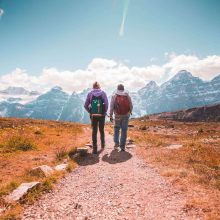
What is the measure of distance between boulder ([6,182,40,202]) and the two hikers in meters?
7.27

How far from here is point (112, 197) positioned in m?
8.60

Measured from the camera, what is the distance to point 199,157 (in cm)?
1423

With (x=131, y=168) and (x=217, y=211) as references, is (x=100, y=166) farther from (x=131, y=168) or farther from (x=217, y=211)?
(x=217, y=211)

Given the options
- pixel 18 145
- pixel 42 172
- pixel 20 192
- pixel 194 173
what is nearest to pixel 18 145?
pixel 18 145

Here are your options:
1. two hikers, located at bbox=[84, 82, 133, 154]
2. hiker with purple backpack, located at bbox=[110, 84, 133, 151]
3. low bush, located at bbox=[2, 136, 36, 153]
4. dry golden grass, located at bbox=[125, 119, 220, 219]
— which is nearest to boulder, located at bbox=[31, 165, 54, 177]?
dry golden grass, located at bbox=[125, 119, 220, 219]

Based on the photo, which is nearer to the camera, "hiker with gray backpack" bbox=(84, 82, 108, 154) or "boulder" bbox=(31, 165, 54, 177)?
"boulder" bbox=(31, 165, 54, 177)

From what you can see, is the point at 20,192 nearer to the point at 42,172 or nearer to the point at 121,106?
the point at 42,172

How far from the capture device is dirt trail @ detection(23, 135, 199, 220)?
7336 millimetres

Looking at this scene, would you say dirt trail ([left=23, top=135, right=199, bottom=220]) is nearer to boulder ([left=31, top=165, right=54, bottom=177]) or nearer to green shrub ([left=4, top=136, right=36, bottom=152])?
boulder ([left=31, top=165, right=54, bottom=177])

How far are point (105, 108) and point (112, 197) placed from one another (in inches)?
329

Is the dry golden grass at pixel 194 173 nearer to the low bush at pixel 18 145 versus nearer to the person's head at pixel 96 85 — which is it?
the person's head at pixel 96 85

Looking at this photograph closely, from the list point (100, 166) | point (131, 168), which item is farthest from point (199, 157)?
point (100, 166)

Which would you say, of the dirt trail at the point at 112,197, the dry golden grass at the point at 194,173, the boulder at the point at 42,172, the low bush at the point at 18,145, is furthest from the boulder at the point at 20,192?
the low bush at the point at 18,145

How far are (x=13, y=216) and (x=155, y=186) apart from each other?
15.0ft
